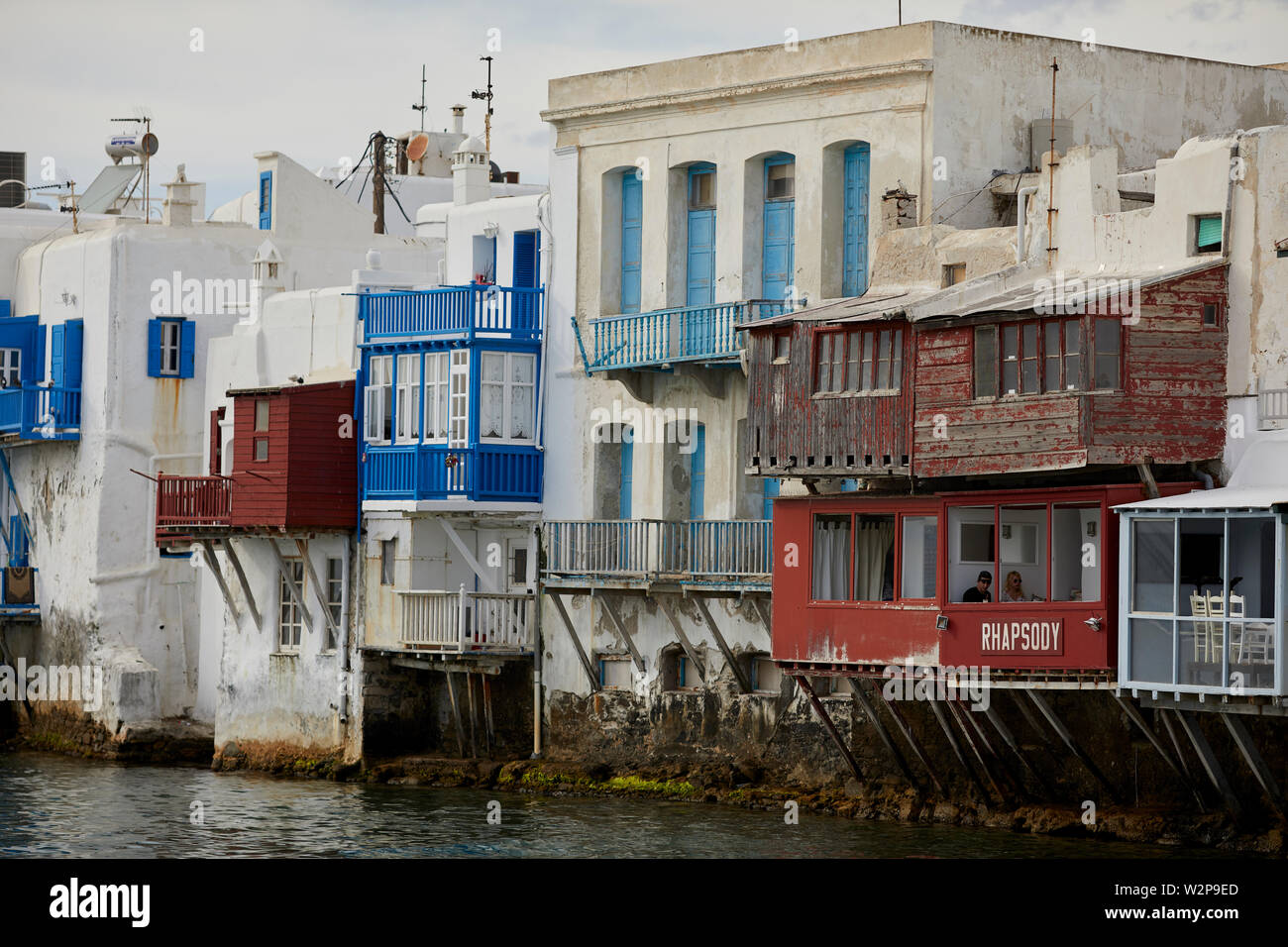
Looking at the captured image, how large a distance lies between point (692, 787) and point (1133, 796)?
755 centimetres

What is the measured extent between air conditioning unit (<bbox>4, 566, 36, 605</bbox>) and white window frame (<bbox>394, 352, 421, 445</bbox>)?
486 inches

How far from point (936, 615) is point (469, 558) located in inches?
425

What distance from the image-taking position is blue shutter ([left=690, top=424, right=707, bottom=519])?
137 ft

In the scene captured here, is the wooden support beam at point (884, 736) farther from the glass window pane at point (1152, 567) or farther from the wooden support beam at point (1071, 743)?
the glass window pane at point (1152, 567)

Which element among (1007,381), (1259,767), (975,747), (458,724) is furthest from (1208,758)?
(458,724)

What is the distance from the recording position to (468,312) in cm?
4356

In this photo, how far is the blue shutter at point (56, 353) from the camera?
171 feet

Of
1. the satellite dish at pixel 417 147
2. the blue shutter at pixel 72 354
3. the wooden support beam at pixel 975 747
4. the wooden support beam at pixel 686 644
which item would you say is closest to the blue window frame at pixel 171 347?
the blue shutter at pixel 72 354

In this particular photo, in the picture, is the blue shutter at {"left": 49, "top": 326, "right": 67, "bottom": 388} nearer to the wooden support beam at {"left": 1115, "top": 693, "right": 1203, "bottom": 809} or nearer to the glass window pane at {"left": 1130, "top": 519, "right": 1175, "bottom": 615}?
the wooden support beam at {"left": 1115, "top": 693, "right": 1203, "bottom": 809}

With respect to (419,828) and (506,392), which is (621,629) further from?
(419,828)

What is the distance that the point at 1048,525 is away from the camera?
34531 mm

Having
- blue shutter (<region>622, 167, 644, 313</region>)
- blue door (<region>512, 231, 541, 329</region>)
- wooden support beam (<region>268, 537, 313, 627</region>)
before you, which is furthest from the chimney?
wooden support beam (<region>268, 537, 313, 627</region>)
